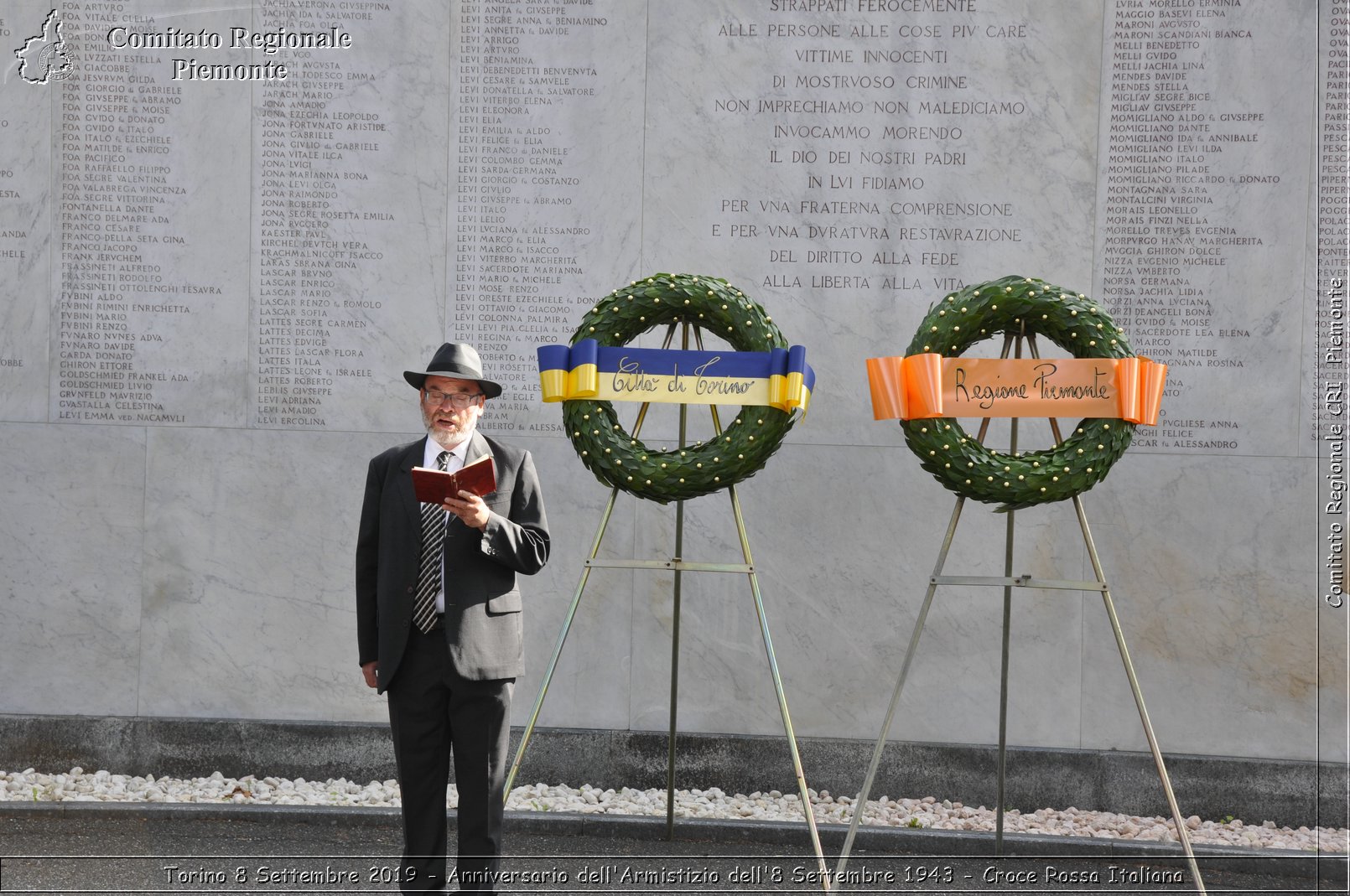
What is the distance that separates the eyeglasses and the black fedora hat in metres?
0.05

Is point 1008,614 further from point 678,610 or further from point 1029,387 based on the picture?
point 678,610

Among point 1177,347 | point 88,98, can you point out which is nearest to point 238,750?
point 88,98

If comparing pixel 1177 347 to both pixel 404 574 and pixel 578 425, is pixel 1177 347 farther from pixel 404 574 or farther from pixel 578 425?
pixel 404 574

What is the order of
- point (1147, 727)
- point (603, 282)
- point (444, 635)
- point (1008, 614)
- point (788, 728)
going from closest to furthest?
point (444, 635), point (1147, 727), point (788, 728), point (1008, 614), point (603, 282)

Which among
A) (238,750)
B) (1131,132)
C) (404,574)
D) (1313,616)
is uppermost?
(1131,132)

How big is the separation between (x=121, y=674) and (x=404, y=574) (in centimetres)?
312

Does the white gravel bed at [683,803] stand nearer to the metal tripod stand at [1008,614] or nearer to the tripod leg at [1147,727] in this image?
the metal tripod stand at [1008,614]

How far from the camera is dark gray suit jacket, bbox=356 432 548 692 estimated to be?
3867mm

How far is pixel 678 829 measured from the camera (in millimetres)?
5410

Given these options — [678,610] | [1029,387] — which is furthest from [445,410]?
[1029,387]

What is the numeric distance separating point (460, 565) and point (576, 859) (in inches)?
71.7

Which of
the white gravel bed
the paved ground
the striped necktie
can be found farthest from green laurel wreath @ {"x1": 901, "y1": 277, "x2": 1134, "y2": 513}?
the white gravel bed

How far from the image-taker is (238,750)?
20.1 feet

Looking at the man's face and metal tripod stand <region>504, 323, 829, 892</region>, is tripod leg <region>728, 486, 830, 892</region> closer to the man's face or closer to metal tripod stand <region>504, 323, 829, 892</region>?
metal tripod stand <region>504, 323, 829, 892</region>
